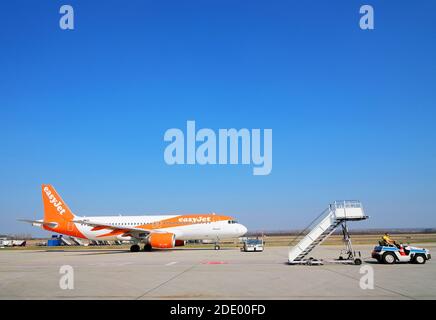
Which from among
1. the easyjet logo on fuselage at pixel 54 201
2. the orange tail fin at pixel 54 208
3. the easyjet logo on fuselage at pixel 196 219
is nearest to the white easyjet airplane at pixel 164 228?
the easyjet logo on fuselage at pixel 196 219

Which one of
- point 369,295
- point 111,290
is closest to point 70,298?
point 111,290

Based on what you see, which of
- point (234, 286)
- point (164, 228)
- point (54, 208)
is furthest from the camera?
point (54, 208)

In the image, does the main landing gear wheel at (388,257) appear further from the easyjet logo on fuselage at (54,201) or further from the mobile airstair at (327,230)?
the easyjet logo on fuselage at (54,201)

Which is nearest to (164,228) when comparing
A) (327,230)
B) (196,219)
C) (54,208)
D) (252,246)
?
(196,219)

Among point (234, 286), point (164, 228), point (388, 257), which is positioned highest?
point (234, 286)

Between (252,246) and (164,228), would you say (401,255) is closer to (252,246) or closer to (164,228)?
(252,246)

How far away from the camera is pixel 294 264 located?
22.9 m

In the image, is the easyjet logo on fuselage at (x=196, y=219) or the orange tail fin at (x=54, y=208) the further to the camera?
the orange tail fin at (x=54, y=208)

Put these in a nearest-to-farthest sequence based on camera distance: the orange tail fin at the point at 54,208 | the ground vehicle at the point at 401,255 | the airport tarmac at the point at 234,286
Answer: the airport tarmac at the point at 234,286 → the ground vehicle at the point at 401,255 → the orange tail fin at the point at 54,208

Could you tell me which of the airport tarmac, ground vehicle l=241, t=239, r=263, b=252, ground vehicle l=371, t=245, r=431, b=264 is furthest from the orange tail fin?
ground vehicle l=371, t=245, r=431, b=264

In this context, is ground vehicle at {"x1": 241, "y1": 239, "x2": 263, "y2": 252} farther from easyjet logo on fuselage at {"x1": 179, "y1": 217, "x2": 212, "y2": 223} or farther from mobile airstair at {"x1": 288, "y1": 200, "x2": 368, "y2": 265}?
mobile airstair at {"x1": 288, "y1": 200, "x2": 368, "y2": 265}

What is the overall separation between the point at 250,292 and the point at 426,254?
47.1ft
